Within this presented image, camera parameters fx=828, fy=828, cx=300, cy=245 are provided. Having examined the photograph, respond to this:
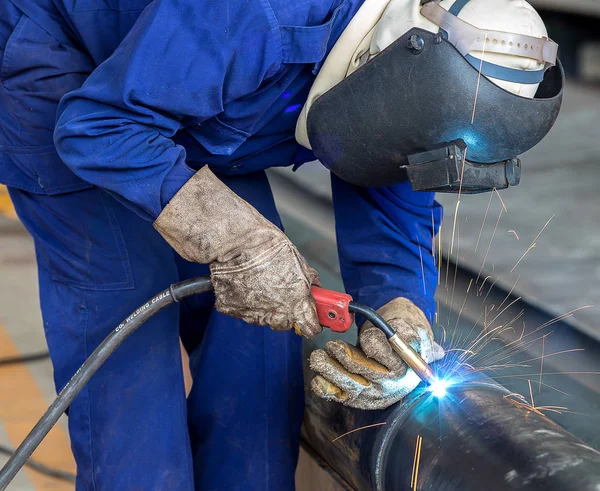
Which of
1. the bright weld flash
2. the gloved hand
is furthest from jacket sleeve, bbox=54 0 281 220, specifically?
the bright weld flash

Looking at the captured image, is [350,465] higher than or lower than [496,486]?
lower

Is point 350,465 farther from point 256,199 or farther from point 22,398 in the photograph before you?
point 22,398

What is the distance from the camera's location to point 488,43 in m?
1.52

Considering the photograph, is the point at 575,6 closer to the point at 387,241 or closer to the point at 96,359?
the point at 387,241

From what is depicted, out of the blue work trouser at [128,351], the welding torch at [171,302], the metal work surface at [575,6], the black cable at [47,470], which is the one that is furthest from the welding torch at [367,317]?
the metal work surface at [575,6]

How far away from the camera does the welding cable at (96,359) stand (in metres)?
1.70

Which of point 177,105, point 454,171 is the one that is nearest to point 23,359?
point 177,105

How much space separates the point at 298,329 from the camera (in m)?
1.65

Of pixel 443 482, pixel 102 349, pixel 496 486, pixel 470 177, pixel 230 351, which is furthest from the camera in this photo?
pixel 230 351

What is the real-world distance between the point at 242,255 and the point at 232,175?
50cm

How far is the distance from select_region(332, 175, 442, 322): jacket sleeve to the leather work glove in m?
0.41

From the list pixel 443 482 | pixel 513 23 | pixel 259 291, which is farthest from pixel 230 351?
pixel 513 23

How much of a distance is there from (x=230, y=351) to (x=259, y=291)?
547 millimetres

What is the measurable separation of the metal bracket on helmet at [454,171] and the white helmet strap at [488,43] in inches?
5.9
